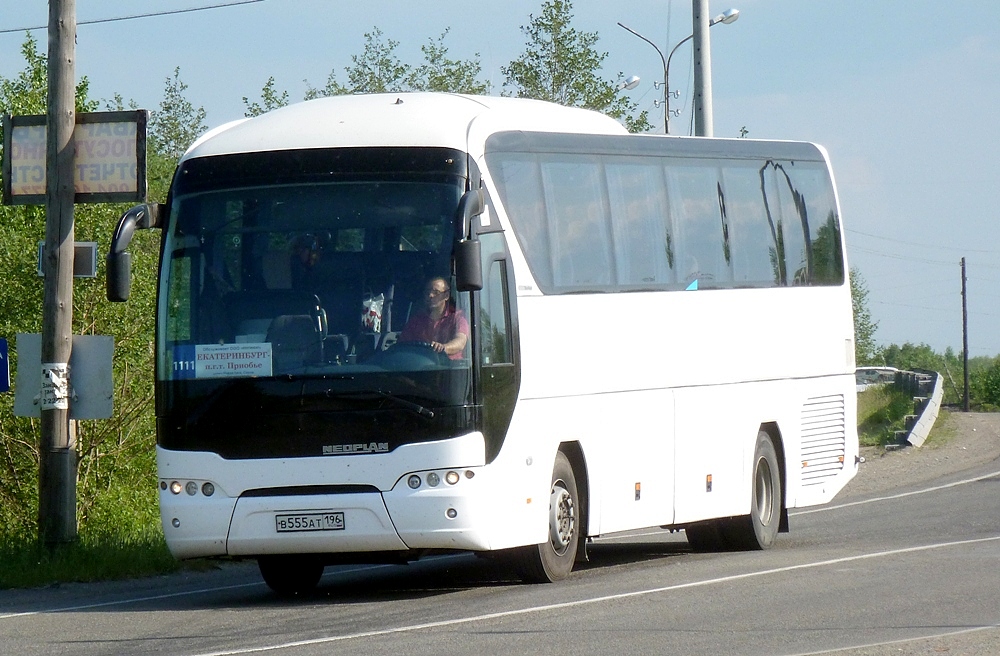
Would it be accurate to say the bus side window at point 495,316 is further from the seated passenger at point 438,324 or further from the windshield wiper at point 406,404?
the windshield wiper at point 406,404

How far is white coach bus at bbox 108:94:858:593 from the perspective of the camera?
38.3ft

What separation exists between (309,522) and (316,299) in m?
1.55

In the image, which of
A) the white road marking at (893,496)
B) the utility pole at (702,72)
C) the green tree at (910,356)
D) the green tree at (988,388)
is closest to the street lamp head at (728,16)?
the utility pole at (702,72)

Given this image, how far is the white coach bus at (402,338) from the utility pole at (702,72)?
38.6 ft

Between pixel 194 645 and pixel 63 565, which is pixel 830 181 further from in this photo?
pixel 194 645

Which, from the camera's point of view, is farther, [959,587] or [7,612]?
[7,612]

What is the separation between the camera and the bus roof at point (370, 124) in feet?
40.4

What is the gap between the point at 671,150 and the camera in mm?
15359

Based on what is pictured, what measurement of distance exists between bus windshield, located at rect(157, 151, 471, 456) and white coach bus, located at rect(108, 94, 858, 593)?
0.01 metres

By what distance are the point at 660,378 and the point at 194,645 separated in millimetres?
6096

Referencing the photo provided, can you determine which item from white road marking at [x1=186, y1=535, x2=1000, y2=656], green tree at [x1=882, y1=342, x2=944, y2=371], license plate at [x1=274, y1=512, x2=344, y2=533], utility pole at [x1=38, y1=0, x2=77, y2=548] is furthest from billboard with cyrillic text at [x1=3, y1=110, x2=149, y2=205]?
green tree at [x1=882, y1=342, x2=944, y2=371]

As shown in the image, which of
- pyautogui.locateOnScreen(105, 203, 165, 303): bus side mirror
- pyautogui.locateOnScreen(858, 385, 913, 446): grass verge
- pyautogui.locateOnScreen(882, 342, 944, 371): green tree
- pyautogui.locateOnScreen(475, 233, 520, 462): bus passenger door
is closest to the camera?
pyautogui.locateOnScreen(475, 233, 520, 462): bus passenger door

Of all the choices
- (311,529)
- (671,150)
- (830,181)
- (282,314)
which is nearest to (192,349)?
(282,314)

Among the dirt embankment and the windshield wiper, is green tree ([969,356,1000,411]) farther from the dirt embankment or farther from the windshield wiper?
the windshield wiper
